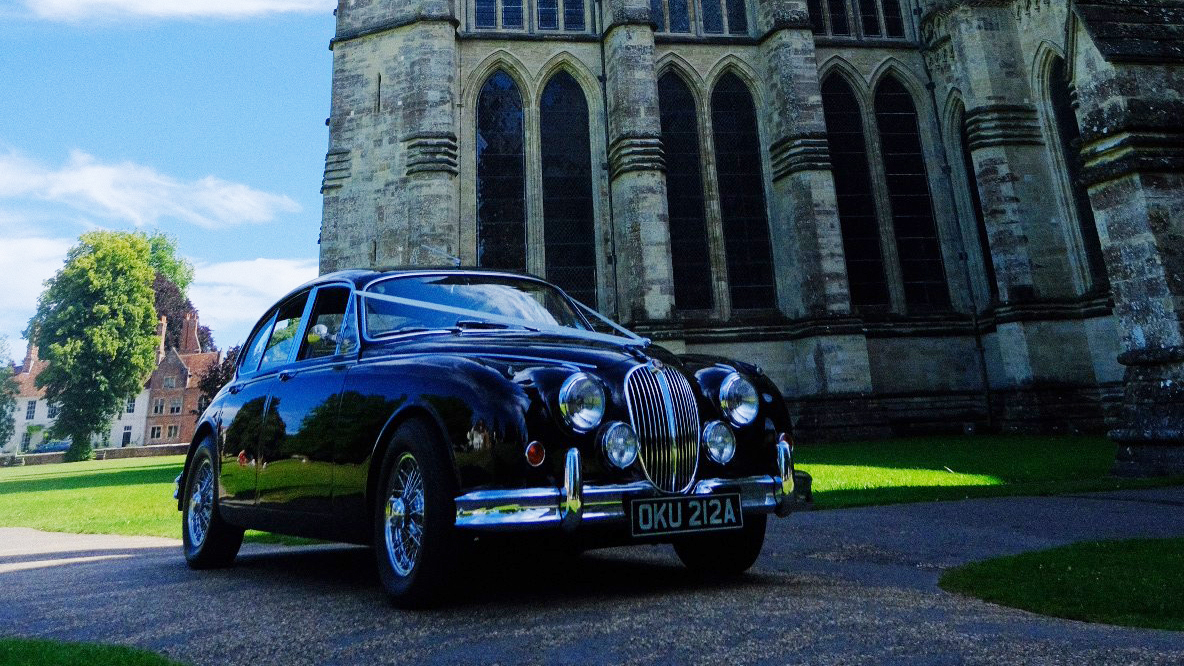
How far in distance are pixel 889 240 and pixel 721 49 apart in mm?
6369

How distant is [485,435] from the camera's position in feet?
9.14

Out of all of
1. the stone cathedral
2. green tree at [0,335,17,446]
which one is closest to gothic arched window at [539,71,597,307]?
the stone cathedral

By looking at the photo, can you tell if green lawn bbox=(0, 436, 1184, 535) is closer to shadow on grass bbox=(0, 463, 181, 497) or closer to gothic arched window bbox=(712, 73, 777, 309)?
shadow on grass bbox=(0, 463, 181, 497)

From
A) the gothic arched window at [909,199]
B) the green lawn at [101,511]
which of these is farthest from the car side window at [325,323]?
the gothic arched window at [909,199]

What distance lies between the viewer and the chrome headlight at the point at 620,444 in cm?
286

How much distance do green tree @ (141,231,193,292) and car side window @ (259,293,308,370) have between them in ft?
169

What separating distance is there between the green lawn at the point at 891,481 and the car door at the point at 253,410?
226cm

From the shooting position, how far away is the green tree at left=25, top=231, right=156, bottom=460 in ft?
124

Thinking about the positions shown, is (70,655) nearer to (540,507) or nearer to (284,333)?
(540,507)

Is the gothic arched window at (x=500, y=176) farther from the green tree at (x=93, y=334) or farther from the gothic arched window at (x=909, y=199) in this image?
the green tree at (x=93, y=334)

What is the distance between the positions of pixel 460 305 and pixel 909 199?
16.9 meters

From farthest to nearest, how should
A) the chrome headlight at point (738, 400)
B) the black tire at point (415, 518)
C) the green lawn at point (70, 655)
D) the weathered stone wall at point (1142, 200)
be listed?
the weathered stone wall at point (1142, 200)
the chrome headlight at point (738, 400)
the black tire at point (415, 518)
the green lawn at point (70, 655)

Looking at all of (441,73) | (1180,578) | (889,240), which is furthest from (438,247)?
(1180,578)

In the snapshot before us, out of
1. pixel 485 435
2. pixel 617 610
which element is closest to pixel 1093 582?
pixel 617 610
